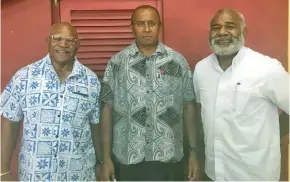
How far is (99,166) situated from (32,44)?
737mm

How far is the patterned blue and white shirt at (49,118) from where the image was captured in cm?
171

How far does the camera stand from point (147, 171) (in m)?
1.92

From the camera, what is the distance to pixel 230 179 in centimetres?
183

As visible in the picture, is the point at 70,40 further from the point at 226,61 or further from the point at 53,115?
the point at 226,61

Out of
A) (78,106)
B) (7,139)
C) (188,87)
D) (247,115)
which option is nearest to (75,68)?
(78,106)

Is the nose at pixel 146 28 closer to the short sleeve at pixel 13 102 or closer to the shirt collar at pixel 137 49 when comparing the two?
the shirt collar at pixel 137 49

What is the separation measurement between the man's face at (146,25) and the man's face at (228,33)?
0.28 metres

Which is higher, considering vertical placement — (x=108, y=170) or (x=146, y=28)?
(x=146, y=28)

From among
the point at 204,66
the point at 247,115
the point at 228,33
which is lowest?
the point at 247,115

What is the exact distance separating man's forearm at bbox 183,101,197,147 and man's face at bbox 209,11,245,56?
1.01 feet

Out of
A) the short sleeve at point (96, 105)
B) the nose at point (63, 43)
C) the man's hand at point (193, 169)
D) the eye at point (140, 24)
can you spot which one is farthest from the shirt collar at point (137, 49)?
the man's hand at point (193, 169)

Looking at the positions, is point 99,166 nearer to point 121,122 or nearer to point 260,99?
point 121,122

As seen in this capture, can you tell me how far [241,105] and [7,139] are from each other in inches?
41.5

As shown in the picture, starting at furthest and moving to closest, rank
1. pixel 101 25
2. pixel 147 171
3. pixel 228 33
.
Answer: pixel 101 25 < pixel 147 171 < pixel 228 33
